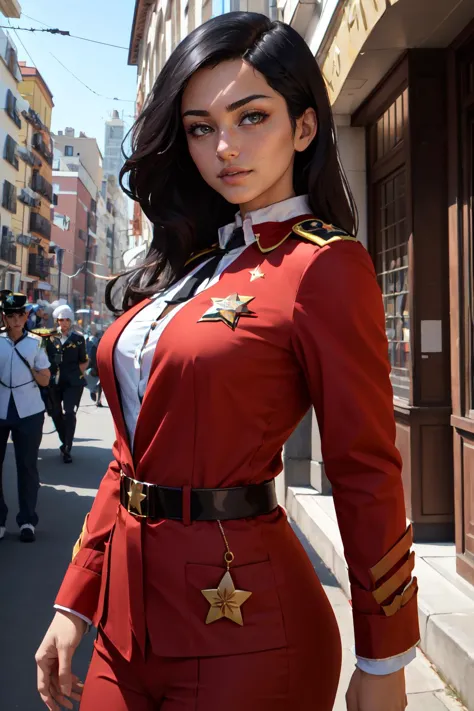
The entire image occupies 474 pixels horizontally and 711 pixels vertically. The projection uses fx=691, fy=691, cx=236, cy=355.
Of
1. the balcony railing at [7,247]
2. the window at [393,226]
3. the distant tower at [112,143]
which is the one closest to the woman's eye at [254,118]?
the window at [393,226]

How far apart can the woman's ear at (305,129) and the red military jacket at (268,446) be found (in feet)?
0.80

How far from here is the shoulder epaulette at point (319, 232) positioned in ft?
4.12

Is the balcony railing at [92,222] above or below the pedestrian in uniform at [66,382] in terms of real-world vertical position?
above

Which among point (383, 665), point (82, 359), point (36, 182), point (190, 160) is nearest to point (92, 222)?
point (36, 182)

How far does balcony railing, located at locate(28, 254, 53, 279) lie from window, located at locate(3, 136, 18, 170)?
953 cm

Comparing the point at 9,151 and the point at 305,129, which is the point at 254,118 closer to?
the point at 305,129

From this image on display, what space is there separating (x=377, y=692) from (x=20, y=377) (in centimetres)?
502

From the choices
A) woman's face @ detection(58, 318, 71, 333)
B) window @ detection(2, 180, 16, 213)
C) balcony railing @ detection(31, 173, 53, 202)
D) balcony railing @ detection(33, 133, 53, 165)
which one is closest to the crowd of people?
woman's face @ detection(58, 318, 71, 333)

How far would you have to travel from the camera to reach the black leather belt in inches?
48.2

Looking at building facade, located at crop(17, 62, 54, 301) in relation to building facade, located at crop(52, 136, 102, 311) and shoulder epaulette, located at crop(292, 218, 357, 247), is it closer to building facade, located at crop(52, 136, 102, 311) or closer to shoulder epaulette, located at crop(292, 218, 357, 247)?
building facade, located at crop(52, 136, 102, 311)

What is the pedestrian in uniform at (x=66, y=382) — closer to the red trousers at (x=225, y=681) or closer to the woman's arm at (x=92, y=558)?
the woman's arm at (x=92, y=558)

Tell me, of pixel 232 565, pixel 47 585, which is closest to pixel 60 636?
pixel 232 565

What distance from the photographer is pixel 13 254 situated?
5147 cm

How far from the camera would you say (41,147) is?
199 feet
